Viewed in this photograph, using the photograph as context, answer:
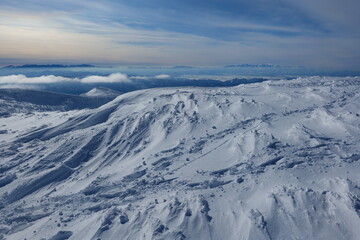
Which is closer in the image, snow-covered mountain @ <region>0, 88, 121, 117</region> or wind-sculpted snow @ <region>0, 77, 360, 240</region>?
wind-sculpted snow @ <region>0, 77, 360, 240</region>

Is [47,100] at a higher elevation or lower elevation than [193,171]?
lower

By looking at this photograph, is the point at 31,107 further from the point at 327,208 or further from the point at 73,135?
the point at 327,208

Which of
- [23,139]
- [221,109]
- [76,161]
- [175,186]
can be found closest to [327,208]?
[175,186]

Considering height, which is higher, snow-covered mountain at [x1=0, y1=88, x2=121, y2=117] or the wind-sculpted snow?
the wind-sculpted snow

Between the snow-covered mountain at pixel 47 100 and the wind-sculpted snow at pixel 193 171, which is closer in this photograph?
the wind-sculpted snow at pixel 193 171

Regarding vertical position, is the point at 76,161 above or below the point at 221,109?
below

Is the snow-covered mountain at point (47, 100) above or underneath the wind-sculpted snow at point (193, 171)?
underneath

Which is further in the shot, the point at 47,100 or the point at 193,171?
the point at 47,100

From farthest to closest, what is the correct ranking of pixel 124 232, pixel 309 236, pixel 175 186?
pixel 175 186 → pixel 124 232 → pixel 309 236
